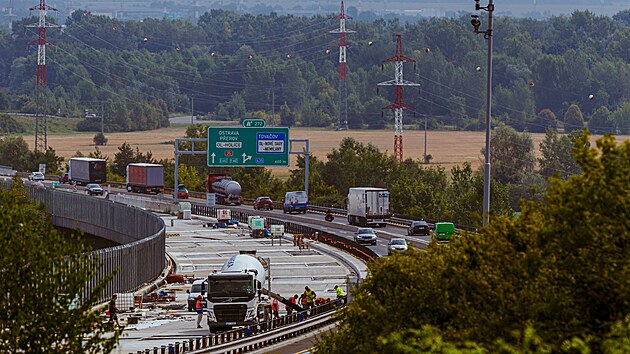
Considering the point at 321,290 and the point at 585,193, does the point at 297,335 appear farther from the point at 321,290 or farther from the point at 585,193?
the point at 585,193

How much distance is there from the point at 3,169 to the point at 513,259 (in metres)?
139

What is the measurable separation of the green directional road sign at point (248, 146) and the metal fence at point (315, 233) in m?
4.28

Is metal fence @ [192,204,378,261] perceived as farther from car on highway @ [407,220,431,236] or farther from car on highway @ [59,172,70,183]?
car on highway @ [59,172,70,183]

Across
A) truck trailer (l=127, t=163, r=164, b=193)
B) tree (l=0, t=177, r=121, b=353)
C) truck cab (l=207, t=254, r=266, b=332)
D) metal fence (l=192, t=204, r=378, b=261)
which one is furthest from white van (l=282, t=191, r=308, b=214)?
tree (l=0, t=177, r=121, b=353)

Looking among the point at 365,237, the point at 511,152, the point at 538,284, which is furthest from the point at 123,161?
the point at 538,284

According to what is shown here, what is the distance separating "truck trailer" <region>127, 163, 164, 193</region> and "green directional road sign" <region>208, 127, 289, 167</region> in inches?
781

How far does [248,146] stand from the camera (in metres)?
Answer: 108

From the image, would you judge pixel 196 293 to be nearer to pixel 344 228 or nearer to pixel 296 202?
pixel 344 228

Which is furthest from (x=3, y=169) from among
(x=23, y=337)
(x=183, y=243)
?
(x=23, y=337)

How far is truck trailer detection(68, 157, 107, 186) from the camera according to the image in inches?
5379

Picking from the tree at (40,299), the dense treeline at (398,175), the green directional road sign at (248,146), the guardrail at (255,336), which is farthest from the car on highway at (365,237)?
the tree at (40,299)

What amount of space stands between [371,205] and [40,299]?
2612 inches

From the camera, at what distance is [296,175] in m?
139

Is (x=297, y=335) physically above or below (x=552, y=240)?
below
